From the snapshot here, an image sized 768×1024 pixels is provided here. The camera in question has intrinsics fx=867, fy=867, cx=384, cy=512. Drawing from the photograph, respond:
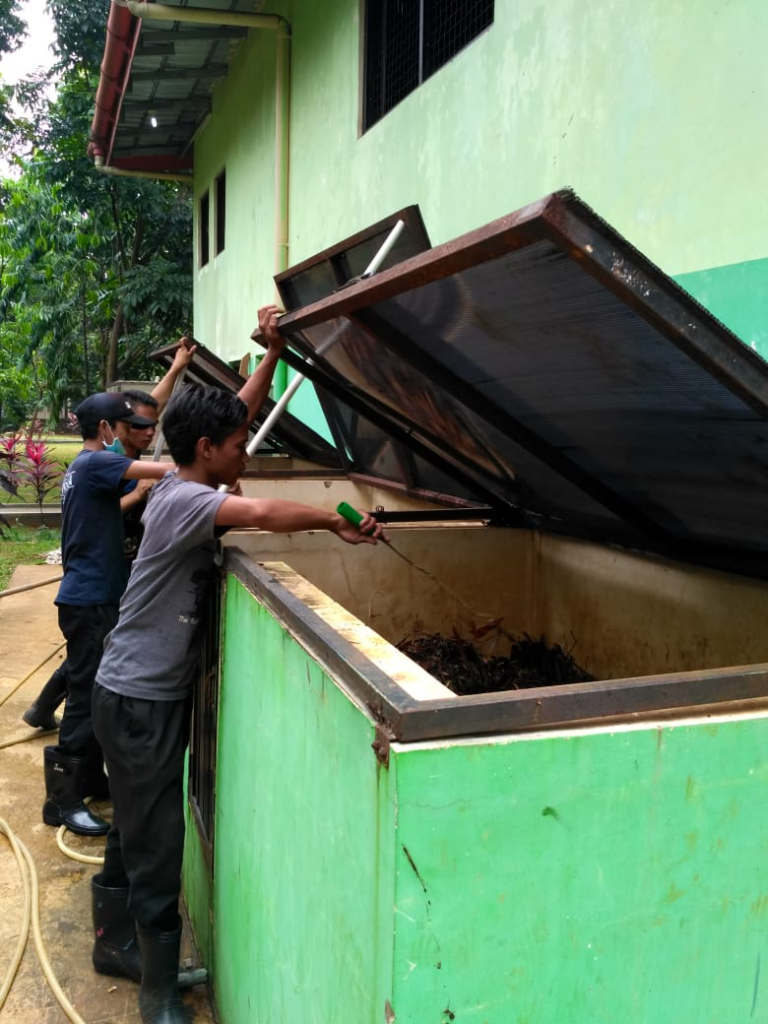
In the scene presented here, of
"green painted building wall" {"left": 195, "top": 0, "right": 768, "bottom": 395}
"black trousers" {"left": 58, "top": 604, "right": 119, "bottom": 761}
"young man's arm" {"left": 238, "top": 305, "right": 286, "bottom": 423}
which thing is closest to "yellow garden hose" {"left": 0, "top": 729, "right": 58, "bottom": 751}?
"black trousers" {"left": 58, "top": 604, "right": 119, "bottom": 761}

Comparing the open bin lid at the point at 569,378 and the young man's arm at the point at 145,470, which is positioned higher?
the open bin lid at the point at 569,378

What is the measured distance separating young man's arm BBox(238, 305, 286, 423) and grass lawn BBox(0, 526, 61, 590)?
227 inches

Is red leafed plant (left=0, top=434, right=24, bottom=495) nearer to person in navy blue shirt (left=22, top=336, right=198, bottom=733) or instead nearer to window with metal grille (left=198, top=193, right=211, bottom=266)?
window with metal grille (left=198, top=193, right=211, bottom=266)

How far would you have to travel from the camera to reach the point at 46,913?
3158 millimetres

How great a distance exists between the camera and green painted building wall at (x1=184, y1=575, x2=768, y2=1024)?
1140mm

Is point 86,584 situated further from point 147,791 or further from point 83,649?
point 147,791

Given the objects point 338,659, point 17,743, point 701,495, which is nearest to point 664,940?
point 338,659

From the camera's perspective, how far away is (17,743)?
462 cm

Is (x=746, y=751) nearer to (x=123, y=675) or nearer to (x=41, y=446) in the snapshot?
(x=123, y=675)

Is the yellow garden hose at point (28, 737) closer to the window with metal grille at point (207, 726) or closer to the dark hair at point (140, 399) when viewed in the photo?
the dark hair at point (140, 399)

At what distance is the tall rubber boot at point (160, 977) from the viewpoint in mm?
2426

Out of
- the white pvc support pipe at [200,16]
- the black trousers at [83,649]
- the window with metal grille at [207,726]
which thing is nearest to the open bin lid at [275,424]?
the black trousers at [83,649]

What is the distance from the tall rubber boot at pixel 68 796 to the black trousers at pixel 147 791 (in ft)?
4.61

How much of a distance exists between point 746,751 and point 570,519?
172cm
